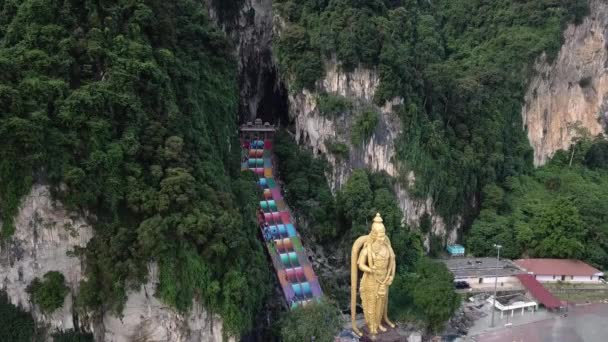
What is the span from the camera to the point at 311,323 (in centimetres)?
2892

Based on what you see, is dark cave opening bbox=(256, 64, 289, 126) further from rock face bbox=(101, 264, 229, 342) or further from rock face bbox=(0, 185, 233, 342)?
rock face bbox=(0, 185, 233, 342)

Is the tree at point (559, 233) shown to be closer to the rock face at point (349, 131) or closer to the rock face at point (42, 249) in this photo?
the rock face at point (349, 131)

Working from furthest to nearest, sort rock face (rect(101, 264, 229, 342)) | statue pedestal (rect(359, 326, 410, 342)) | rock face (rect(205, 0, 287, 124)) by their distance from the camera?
rock face (rect(205, 0, 287, 124))
statue pedestal (rect(359, 326, 410, 342))
rock face (rect(101, 264, 229, 342))

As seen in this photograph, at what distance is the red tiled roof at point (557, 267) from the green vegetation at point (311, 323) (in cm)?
1626

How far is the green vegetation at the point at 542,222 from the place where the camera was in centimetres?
4238

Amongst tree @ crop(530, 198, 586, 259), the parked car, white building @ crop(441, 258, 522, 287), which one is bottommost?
the parked car

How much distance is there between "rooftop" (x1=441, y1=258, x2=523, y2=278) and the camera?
3903 cm

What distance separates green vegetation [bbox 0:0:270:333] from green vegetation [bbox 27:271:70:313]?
90 centimetres

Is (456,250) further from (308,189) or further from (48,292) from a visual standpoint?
(48,292)

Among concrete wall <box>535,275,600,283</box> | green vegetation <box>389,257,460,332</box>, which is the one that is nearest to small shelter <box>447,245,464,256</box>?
concrete wall <box>535,275,600,283</box>

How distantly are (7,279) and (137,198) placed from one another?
19.1 ft

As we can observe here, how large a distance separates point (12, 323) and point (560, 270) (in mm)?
31617

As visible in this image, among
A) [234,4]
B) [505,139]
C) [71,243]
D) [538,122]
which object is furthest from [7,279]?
[538,122]

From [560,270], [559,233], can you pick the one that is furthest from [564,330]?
[559,233]
